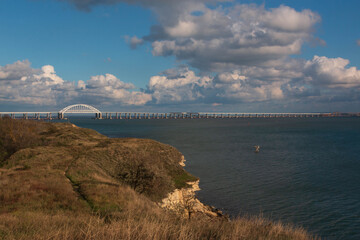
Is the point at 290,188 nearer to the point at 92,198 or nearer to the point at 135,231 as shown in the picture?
the point at 92,198

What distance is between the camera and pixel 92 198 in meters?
22.0

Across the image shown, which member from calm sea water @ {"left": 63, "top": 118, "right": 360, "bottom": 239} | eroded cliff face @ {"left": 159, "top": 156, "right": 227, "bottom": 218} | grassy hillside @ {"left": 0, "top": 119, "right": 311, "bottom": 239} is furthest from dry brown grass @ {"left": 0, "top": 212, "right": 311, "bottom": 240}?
eroded cliff face @ {"left": 159, "top": 156, "right": 227, "bottom": 218}

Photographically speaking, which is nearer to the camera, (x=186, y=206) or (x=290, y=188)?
(x=186, y=206)

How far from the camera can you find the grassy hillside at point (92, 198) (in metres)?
10.3

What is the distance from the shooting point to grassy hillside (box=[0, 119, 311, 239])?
10289 mm

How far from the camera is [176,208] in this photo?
91.3ft

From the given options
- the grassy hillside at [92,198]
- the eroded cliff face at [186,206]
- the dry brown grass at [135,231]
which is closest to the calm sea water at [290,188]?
the eroded cliff face at [186,206]

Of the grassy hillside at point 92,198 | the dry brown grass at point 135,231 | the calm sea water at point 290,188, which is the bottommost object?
the calm sea water at point 290,188

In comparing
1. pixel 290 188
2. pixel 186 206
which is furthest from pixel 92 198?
pixel 290 188

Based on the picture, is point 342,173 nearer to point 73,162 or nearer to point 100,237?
point 73,162

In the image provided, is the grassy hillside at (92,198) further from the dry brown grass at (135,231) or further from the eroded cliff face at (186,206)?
the eroded cliff face at (186,206)

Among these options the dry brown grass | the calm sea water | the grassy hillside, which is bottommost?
the calm sea water

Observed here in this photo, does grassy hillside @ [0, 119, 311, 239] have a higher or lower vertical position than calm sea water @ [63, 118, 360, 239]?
higher

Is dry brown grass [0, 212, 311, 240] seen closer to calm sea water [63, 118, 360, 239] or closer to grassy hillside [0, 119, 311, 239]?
grassy hillside [0, 119, 311, 239]
